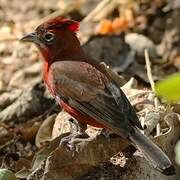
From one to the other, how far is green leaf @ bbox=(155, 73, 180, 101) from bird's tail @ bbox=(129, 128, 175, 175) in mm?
2017

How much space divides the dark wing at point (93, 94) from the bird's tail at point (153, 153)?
0.26 feet

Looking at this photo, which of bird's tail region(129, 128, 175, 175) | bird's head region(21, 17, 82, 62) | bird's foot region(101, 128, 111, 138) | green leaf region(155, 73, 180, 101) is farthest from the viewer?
bird's head region(21, 17, 82, 62)

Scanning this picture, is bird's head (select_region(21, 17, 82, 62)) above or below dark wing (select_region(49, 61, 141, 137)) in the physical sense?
above

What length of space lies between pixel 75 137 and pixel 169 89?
2675 millimetres

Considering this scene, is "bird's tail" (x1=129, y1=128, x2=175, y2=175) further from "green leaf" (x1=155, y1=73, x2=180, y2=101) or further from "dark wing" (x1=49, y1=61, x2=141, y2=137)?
"green leaf" (x1=155, y1=73, x2=180, y2=101)

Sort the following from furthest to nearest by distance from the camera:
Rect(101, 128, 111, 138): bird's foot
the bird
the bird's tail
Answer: Rect(101, 128, 111, 138): bird's foot < the bird < the bird's tail

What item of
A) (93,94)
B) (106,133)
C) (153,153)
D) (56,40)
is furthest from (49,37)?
(153,153)

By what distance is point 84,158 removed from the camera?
436cm

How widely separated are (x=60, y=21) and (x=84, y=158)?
4.24ft

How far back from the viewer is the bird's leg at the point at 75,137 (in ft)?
14.4

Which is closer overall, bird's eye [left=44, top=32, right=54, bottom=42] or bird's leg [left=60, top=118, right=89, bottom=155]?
bird's leg [left=60, top=118, right=89, bottom=155]

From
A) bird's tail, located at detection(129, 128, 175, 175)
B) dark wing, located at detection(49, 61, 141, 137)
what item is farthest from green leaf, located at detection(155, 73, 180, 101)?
dark wing, located at detection(49, 61, 141, 137)

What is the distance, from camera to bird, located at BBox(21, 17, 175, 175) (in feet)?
13.7

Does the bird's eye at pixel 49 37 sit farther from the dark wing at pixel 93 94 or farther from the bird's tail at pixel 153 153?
the bird's tail at pixel 153 153
